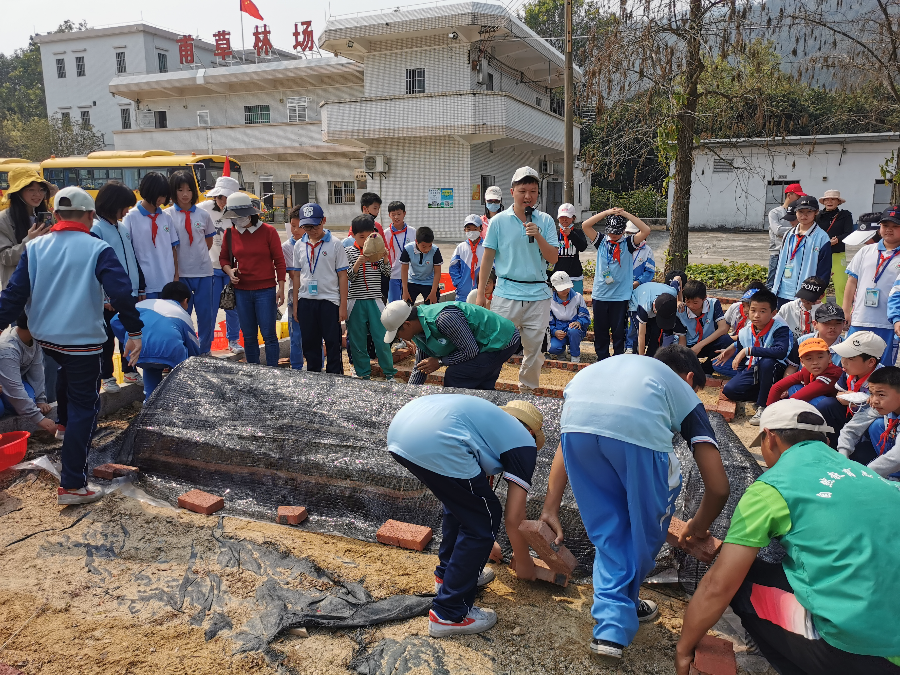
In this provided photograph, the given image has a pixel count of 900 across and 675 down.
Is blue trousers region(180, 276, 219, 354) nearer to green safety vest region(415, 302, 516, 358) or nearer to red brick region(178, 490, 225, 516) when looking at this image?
red brick region(178, 490, 225, 516)

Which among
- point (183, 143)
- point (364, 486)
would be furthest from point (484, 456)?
point (183, 143)

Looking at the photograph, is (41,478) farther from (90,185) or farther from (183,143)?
(183,143)

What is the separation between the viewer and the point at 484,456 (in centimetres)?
271

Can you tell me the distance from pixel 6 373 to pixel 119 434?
0.88 m

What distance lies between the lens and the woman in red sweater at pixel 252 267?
5.83 meters

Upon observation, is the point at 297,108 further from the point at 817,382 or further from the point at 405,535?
the point at 405,535

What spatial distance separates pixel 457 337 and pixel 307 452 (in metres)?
1.18

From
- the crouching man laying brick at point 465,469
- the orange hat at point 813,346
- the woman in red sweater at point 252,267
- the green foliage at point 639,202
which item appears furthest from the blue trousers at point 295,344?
the green foliage at point 639,202

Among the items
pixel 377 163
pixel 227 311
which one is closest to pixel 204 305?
pixel 227 311

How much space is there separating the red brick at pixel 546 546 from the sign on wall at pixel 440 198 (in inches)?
874

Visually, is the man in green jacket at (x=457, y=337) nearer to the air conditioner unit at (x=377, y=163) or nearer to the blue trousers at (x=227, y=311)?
the blue trousers at (x=227, y=311)

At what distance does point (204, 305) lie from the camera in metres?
6.50

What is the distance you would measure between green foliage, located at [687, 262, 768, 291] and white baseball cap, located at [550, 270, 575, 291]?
5.62 metres

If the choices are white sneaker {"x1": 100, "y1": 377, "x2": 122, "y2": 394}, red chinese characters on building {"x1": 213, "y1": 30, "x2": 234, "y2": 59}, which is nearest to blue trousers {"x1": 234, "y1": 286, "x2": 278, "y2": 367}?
white sneaker {"x1": 100, "y1": 377, "x2": 122, "y2": 394}
